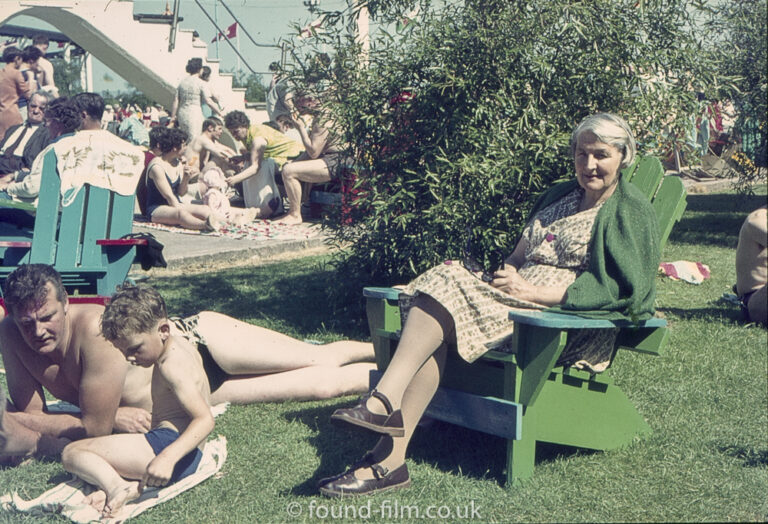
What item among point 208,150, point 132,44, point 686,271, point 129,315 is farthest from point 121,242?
point 132,44

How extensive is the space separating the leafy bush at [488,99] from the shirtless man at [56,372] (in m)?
2.03

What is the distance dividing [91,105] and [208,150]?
4.68 meters

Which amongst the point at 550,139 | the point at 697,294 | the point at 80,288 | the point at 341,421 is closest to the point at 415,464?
the point at 341,421

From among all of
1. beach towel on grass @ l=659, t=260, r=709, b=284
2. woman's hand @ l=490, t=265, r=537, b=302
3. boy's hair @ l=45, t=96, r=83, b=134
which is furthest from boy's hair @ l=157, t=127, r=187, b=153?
woman's hand @ l=490, t=265, r=537, b=302

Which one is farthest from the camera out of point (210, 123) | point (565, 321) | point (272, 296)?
point (210, 123)

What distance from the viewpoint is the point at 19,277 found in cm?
319

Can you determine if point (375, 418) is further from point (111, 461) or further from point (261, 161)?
point (261, 161)

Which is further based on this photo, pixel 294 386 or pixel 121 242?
pixel 121 242

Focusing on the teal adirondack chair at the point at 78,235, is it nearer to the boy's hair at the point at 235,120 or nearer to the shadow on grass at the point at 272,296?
the shadow on grass at the point at 272,296

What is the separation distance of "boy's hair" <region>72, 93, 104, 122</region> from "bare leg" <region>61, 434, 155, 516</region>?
12.3 ft

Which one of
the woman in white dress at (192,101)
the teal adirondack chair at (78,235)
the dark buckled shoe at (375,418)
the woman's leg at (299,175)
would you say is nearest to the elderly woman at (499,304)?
the dark buckled shoe at (375,418)

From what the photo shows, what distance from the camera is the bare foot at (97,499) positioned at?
3.03 meters

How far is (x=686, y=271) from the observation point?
7.26m

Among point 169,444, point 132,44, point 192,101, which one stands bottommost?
point 169,444
